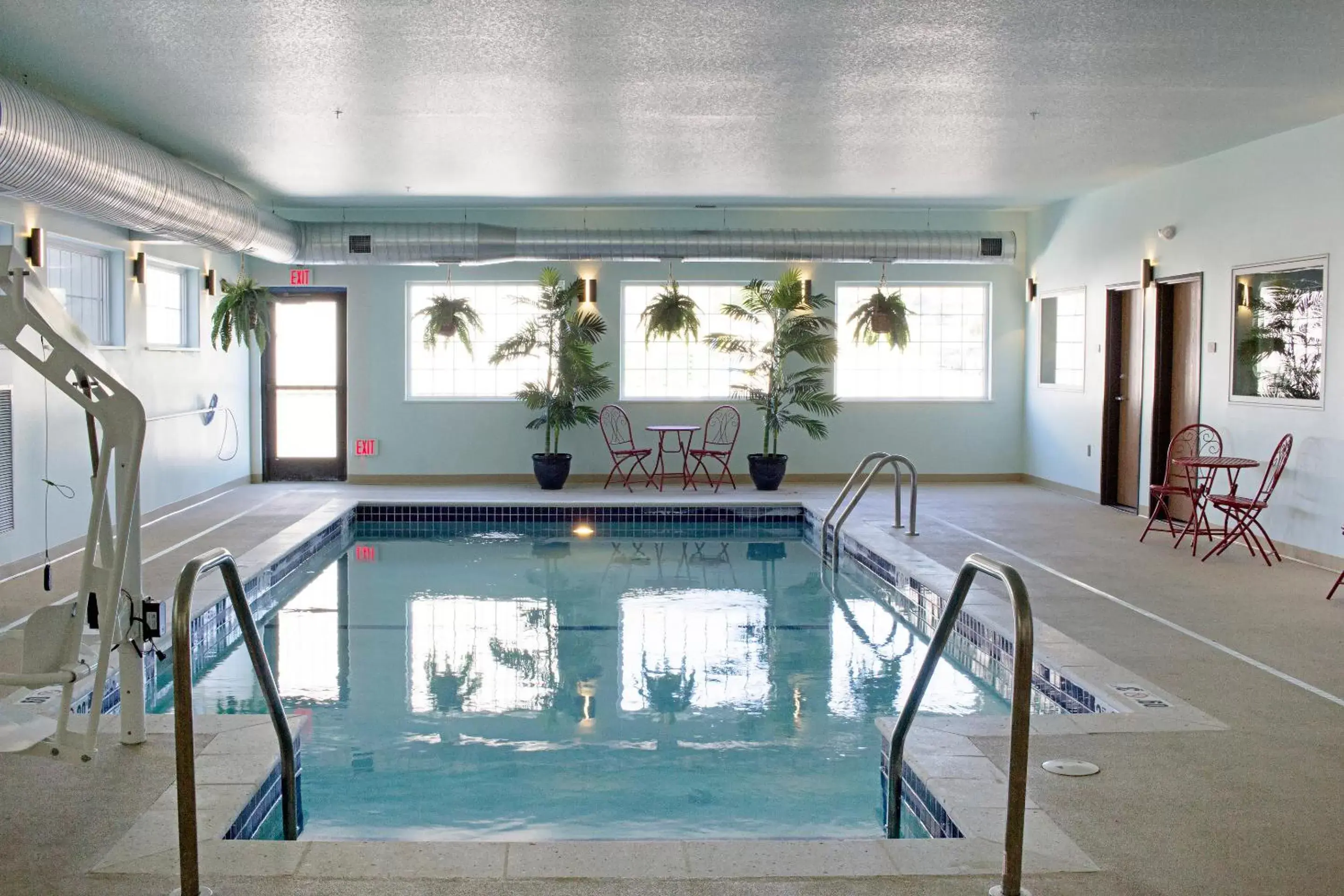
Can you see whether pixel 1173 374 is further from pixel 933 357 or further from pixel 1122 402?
pixel 933 357

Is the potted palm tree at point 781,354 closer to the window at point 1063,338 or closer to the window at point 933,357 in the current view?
the window at point 933,357

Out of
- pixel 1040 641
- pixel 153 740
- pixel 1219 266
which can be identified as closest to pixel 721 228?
pixel 1219 266

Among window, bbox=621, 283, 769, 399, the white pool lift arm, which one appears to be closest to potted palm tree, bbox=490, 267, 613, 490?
window, bbox=621, 283, 769, 399

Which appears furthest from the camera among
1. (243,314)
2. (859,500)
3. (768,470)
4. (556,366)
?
(556,366)

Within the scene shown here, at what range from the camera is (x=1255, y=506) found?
7172 mm

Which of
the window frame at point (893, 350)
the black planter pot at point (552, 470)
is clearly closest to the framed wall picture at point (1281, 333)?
the window frame at point (893, 350)

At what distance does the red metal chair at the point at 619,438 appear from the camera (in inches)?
464

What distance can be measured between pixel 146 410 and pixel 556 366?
4440 millimetres

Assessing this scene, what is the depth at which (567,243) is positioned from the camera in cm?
1083

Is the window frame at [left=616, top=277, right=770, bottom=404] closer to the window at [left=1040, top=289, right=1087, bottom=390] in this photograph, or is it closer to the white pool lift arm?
the window at [left=1040, top=289, right=1087, bottom=390]

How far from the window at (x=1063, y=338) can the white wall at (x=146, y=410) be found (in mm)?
7604

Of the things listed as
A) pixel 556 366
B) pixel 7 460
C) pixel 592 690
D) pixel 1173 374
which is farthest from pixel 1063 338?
pixel 7 460

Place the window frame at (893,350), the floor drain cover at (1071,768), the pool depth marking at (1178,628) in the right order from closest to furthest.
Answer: the floor drain cover at (1071,768), the pool depth marking at (1178,628), the window frame at (893,350)

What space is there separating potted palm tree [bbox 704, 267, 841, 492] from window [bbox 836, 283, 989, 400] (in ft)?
2.12
